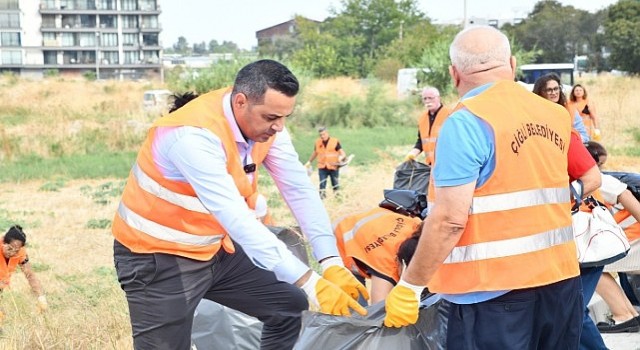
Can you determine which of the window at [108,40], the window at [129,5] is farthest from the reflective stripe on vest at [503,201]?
Result: the window at [129,5]

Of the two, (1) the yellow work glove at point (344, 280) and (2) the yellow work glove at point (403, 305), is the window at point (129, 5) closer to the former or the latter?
(1) the yellow work glove at point (344, 280)

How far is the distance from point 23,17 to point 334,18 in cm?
3267

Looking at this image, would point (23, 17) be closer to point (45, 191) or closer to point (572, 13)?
point (572, 13)

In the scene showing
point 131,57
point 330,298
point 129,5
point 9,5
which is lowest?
point 330,298

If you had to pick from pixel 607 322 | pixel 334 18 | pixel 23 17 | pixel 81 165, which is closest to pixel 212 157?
pixel 607 322

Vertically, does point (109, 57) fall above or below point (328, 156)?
above

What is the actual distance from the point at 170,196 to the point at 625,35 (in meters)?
47.8

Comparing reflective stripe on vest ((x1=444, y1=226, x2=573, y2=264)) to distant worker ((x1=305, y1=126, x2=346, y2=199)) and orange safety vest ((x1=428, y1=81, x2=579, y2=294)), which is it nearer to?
orange safety vest ((x1=428, y1=81, x2=579, y2=294))

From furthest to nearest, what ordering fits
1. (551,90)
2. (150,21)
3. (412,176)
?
(150,21) → (412,176) → (551,90)

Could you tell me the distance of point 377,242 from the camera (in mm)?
4070

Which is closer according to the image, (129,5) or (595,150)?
(595,150)

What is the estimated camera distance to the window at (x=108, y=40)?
87.6 metres

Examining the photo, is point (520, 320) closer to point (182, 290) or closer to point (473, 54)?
point (473, 54)

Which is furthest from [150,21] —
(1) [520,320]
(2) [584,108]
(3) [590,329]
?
(1) [520,320]
